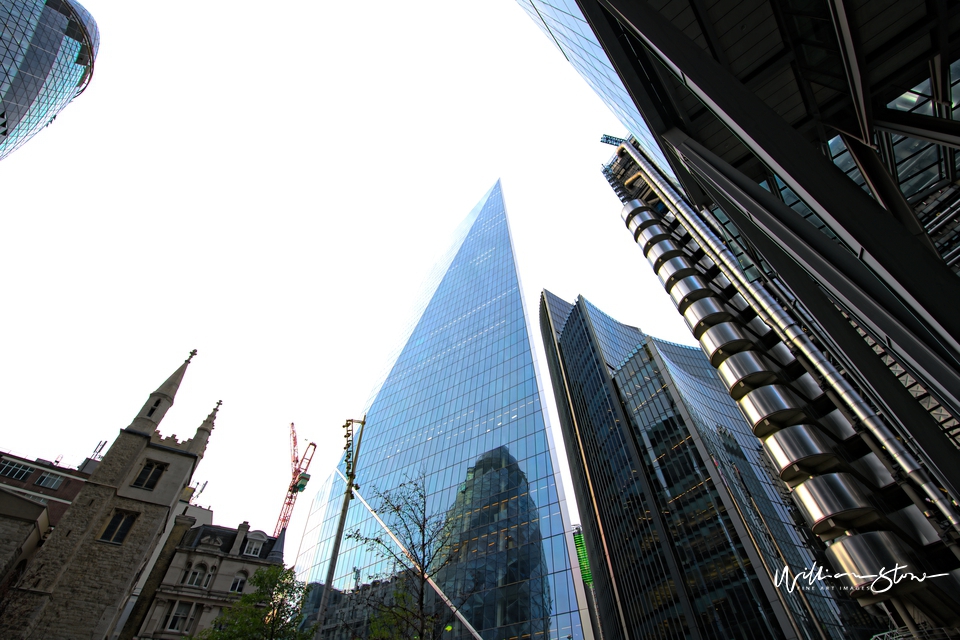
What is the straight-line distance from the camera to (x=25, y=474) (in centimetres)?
4603

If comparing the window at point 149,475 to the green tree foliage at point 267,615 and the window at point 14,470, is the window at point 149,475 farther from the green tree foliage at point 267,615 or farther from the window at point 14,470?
the window at point 14,470

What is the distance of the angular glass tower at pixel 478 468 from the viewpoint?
34.9 meters

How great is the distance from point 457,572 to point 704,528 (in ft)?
94.1

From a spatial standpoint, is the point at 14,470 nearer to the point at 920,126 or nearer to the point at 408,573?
the point at 408,573

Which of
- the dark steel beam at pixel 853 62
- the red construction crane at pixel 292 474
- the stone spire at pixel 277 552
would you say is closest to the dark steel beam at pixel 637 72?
the dark steel beam at pixel 853 62

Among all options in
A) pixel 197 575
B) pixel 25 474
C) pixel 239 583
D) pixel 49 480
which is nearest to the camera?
pixel 197 575

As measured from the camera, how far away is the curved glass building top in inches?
1857

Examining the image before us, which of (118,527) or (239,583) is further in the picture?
(239,583)

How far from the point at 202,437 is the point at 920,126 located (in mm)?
47413

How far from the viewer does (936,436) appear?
1116cm

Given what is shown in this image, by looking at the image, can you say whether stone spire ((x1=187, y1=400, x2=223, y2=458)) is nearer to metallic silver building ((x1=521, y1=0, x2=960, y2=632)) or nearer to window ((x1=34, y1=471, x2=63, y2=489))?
window ((x1=34, y1=471, x2=63, y2=489))

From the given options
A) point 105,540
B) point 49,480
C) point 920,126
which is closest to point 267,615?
point 105,540

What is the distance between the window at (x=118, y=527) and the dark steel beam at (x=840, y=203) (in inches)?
1585

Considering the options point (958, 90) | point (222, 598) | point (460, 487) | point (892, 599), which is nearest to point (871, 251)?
point (958, 90)
